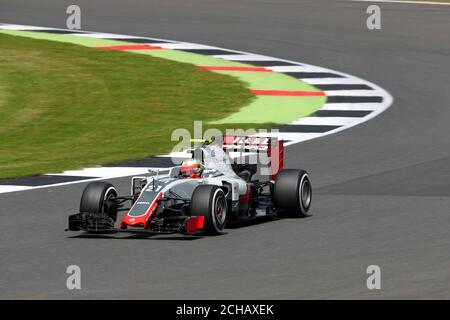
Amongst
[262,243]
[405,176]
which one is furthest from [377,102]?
[262,243]

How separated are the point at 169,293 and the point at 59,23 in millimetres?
23912

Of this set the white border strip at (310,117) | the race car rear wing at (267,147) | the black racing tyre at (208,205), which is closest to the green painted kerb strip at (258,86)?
the white border strip at (310,117)

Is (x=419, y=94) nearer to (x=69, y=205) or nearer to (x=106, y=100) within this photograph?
(x=106, y=100)

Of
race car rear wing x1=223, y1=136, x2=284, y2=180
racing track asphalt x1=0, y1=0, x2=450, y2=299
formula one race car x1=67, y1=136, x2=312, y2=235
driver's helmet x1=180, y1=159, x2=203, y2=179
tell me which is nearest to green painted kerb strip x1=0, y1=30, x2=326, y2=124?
racing track asphalt x1=0, y1=0, x2=450, y2=299

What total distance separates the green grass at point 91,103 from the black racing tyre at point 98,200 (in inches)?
150

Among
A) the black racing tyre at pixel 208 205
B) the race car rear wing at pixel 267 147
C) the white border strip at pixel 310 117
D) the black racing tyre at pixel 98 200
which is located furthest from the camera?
the white border strip at pixel 310 117

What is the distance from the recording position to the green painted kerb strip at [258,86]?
71.2 ft

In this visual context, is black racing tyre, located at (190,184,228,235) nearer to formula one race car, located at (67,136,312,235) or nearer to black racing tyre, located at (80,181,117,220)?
formula one race car, located at (67,136,312,235)

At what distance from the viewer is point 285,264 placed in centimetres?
1117

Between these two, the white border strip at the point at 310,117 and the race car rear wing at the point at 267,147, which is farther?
the white border strip at the point at 310,117

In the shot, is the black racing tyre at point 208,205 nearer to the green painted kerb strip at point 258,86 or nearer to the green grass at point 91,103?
the green grass at point 91,103

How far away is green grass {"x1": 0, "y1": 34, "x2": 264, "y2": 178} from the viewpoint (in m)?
18.8

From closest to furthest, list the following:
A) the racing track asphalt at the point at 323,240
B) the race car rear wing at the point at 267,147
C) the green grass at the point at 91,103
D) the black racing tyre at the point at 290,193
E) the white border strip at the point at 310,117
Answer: the racing track asphalt at the point at 323,240
the black racing tyre at the point at 290,193
the race car rear wing at the point at 267,147
the white border strip at the point at 310,117
the green grass at the point at 91,103

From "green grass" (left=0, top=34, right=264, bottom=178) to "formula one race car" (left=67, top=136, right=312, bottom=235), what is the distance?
381 cm
